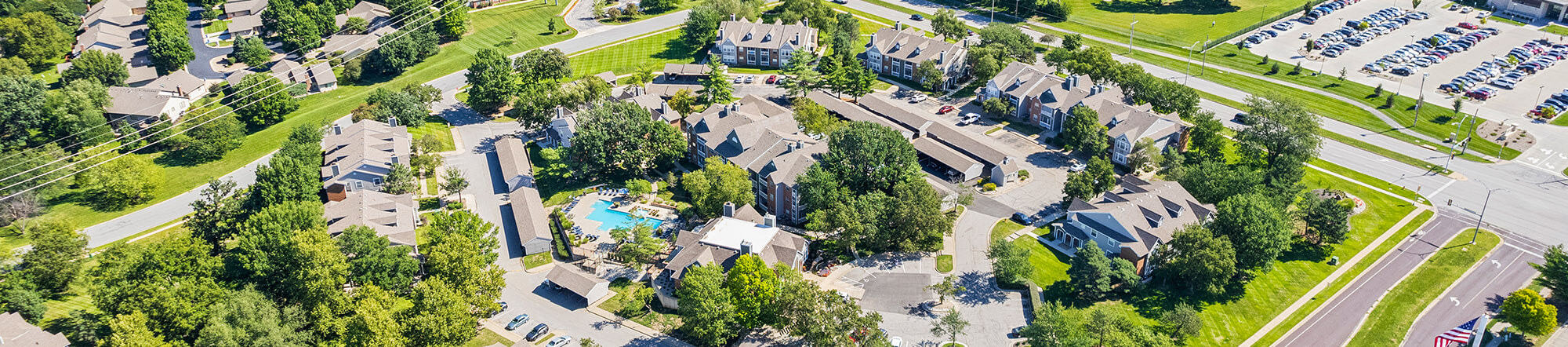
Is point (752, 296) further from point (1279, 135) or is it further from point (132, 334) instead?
point (1279, 135)

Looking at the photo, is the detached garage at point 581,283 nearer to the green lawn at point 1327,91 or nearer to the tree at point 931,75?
the tree at point 931,75

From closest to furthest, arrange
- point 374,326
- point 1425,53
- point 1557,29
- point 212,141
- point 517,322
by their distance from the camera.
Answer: point 374,326 → point 517,322 → point 212,141 → point 1425,53 → point 1557,29

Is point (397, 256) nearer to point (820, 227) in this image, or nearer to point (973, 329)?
point (820, 227)

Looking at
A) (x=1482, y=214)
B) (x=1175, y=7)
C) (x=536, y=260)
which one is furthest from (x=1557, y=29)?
(x=536, y=260)

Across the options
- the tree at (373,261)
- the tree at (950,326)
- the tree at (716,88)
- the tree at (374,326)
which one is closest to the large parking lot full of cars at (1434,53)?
the tree at (716,88)

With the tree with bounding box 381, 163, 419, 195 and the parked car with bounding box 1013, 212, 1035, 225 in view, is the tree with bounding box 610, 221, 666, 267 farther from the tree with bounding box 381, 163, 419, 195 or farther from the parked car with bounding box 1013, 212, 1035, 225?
the parked car with bounding box 1013, 212, 1035, 225
